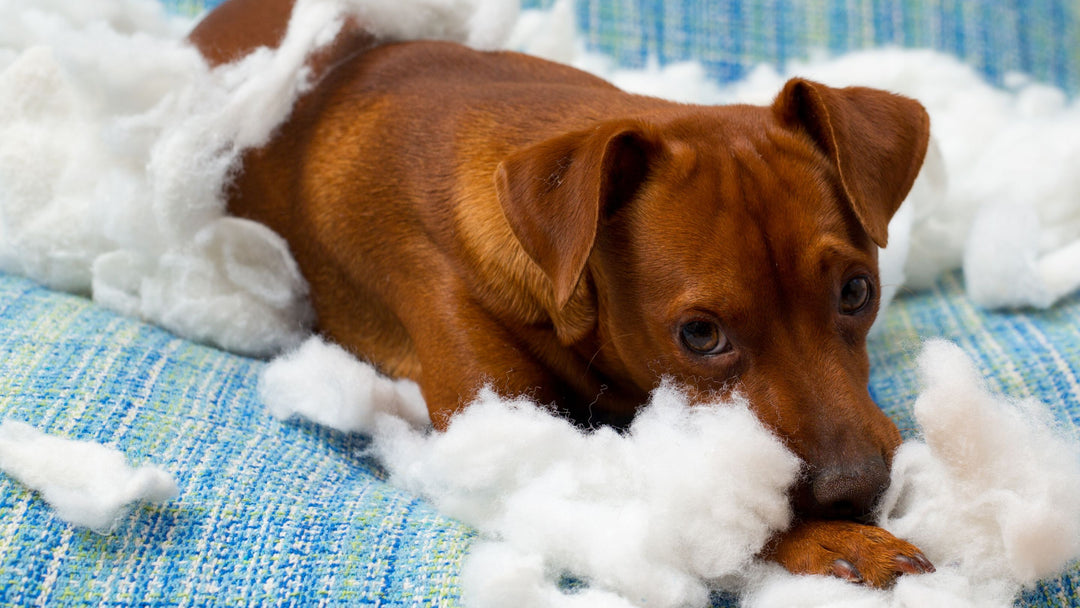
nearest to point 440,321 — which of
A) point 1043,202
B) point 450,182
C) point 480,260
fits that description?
point 480,260

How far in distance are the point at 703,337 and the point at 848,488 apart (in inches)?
14.2

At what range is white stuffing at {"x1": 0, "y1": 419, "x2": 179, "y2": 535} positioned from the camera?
1667 millimetres

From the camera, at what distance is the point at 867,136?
1990 mm

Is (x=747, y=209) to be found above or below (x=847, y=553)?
above

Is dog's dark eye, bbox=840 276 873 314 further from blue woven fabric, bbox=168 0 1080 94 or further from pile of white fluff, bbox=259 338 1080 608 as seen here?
blue woven fabric, bbox=168 0 1080 94

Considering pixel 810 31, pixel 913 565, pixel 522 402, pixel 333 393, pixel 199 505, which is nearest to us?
pixel 913 565

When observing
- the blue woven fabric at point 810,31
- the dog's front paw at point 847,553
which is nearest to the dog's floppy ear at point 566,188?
the dog's front paw at point 847,553

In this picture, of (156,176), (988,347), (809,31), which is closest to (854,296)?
(988,347)

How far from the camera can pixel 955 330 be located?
2.70 meters

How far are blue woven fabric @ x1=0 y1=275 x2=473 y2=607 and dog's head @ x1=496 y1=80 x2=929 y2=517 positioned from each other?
0.52 meters

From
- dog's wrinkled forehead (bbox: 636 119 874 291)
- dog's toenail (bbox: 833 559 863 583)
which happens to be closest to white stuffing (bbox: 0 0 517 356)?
dog's wrinkled forehead (bbox: 636 119 874 291)

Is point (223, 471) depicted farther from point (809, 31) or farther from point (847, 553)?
point (809, 31)

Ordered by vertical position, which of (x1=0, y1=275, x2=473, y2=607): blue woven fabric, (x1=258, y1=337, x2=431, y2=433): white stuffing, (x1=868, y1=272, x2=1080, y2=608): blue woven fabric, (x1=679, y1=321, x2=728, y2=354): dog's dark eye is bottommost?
(x1=868, y1=272, x2=1080, y2=608): blue woven fabric

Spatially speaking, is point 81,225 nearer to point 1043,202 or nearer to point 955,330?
point 955,330
